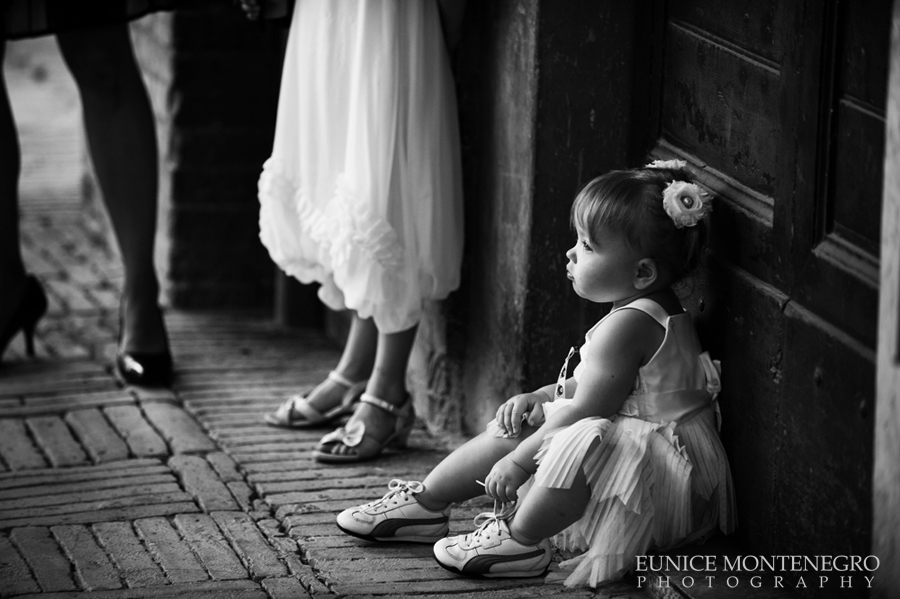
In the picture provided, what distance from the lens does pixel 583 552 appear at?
253 centimetres

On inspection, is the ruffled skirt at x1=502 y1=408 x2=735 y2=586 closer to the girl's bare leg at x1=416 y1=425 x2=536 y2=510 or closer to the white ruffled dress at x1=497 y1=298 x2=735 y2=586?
the white ruffled dress at x1=497 y1=298 x2=735 y2=586

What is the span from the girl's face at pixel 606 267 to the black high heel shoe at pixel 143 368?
1645 millimetres

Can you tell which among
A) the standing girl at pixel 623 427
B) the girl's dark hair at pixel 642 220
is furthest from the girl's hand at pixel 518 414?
the girl's dark hair at pixel 642 220

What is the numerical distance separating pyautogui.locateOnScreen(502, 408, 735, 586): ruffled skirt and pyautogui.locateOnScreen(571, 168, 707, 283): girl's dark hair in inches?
12.5

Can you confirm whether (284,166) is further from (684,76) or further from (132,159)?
(684,76)

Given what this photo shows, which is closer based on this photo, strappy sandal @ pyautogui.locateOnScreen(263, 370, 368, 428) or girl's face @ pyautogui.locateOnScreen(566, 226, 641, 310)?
girl's face @ pyautogui.locateOnScreen(566, 226, 641, 310)

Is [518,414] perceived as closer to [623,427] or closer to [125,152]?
[623,427]

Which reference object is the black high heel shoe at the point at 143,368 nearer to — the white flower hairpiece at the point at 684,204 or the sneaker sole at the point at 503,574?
the sneaker sole at the point at 503,574

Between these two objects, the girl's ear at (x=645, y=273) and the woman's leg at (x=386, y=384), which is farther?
the woman's leg at (x=386, y=384)

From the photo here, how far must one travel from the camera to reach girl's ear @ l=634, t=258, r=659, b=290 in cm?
237

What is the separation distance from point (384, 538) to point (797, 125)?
1166 millimetres

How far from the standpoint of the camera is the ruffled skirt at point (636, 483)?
2.28 meters

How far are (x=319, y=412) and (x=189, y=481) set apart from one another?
477 millimetres

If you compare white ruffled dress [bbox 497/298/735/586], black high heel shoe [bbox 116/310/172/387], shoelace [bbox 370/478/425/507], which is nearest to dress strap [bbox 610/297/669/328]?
white ruffled dress [bbox 497/298/735/586]
